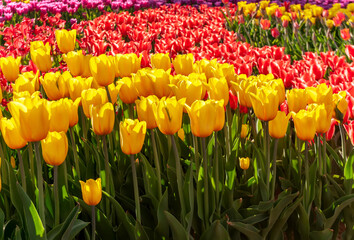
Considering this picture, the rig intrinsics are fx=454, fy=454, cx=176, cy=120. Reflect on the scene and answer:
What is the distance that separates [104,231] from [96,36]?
301cm

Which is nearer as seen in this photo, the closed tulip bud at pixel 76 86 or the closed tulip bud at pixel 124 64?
the closed tulip bud at pixel 76 86

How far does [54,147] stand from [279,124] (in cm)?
81

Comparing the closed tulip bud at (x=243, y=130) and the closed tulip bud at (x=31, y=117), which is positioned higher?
the closed tulip bud at (x=31, y=117)

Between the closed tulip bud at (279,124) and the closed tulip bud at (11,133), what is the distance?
89 centimetres

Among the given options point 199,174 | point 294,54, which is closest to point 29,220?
point 199,174

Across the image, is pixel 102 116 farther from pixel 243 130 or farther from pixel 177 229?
pixel 243 130

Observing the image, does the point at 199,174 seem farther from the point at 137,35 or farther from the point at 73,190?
the point at 137,35

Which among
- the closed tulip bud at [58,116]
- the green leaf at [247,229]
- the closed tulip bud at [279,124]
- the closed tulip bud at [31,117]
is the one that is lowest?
the green leaf at [247,229]

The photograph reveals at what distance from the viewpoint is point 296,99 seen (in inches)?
70.7

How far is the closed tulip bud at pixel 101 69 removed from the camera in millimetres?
1901

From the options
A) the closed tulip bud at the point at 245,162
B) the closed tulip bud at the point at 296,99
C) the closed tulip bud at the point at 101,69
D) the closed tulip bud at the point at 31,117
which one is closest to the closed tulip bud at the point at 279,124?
the closed tulip bud at the point at 296,99

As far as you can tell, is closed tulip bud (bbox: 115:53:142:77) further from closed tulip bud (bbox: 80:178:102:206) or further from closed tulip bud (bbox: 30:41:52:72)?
closed tulip bud (bbox: 80:178:102:206)

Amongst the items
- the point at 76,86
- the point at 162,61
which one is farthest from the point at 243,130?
the point at 76,86

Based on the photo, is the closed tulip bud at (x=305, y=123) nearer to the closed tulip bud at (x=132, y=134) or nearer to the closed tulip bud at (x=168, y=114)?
the closed tulip bud at (x=168, y=114)
